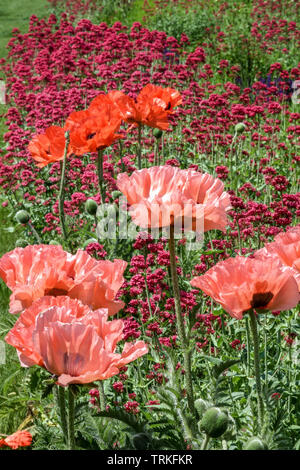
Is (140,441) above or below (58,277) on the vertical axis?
below

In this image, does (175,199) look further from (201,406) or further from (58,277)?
(201,406)

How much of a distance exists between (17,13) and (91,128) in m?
15.2

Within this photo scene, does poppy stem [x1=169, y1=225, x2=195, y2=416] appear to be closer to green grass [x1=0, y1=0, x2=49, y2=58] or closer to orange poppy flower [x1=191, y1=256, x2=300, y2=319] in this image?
orange poppy flower [x1=191, y1=256, x2=300, y2=319]

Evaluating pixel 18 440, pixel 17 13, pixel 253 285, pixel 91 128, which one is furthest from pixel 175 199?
pixel 17 13

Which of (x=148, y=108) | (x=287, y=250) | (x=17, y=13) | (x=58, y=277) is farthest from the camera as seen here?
(x=17, y=13)

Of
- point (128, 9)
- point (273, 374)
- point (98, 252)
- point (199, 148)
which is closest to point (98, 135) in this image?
point (98, 252)

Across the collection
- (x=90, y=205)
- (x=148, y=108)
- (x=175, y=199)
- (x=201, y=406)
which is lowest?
(x=90, y=205)

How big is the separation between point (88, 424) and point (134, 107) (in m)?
1.53

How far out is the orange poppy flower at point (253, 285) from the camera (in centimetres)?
113

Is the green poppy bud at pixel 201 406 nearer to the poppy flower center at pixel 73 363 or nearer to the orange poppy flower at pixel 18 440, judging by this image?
the poppy flower center at pixel 73 363

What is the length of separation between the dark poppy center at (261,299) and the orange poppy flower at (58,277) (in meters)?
0.26

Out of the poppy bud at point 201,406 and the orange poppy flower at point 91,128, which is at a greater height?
the orange poppy flower at point 91,128

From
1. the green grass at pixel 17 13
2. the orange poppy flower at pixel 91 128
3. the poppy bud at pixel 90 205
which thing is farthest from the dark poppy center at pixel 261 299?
the green grass at pixel 17 13

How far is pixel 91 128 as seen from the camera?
2078mm
